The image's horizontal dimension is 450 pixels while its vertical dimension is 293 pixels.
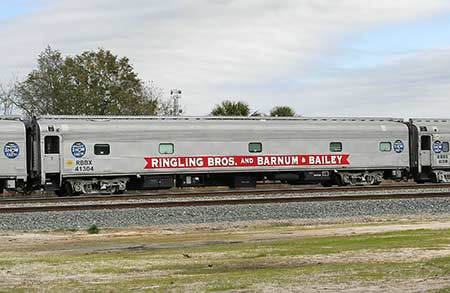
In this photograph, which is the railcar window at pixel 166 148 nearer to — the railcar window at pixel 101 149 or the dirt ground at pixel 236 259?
the railcar window at pixel 101 149

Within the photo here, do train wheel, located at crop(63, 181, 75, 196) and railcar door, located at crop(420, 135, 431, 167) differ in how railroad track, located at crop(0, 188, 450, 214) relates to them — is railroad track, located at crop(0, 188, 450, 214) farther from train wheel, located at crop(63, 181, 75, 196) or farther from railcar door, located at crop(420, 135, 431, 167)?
railcar door, located at crop(420, 135, 431, 167)

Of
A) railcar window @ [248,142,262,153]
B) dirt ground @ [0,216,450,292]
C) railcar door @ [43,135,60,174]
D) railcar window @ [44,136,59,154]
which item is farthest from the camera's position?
railcar window @ [248,142,262,153]

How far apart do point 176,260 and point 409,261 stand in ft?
10.5

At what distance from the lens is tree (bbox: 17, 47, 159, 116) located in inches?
2117

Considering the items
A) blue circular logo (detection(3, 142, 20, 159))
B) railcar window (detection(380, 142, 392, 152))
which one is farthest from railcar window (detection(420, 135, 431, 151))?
blue circular logo (detection(3, 142, 20, 159))

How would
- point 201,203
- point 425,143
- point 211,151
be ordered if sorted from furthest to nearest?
point 425,143
point 211,151
point 201,203

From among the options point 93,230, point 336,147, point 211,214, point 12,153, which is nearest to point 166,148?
point 12,153

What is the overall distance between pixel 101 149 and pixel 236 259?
1975 centimetres

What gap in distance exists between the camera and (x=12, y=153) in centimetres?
2930

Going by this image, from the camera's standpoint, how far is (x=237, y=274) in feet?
32.0

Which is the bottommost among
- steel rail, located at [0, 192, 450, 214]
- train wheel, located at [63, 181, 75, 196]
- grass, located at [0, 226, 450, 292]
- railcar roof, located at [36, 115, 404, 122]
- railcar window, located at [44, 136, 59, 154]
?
grass, located at [0, 226, 450, 292]

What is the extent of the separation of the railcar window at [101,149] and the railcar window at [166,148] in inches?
85.0

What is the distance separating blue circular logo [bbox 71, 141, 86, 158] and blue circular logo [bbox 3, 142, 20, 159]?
203cm

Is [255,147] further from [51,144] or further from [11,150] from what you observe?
[11,150]
